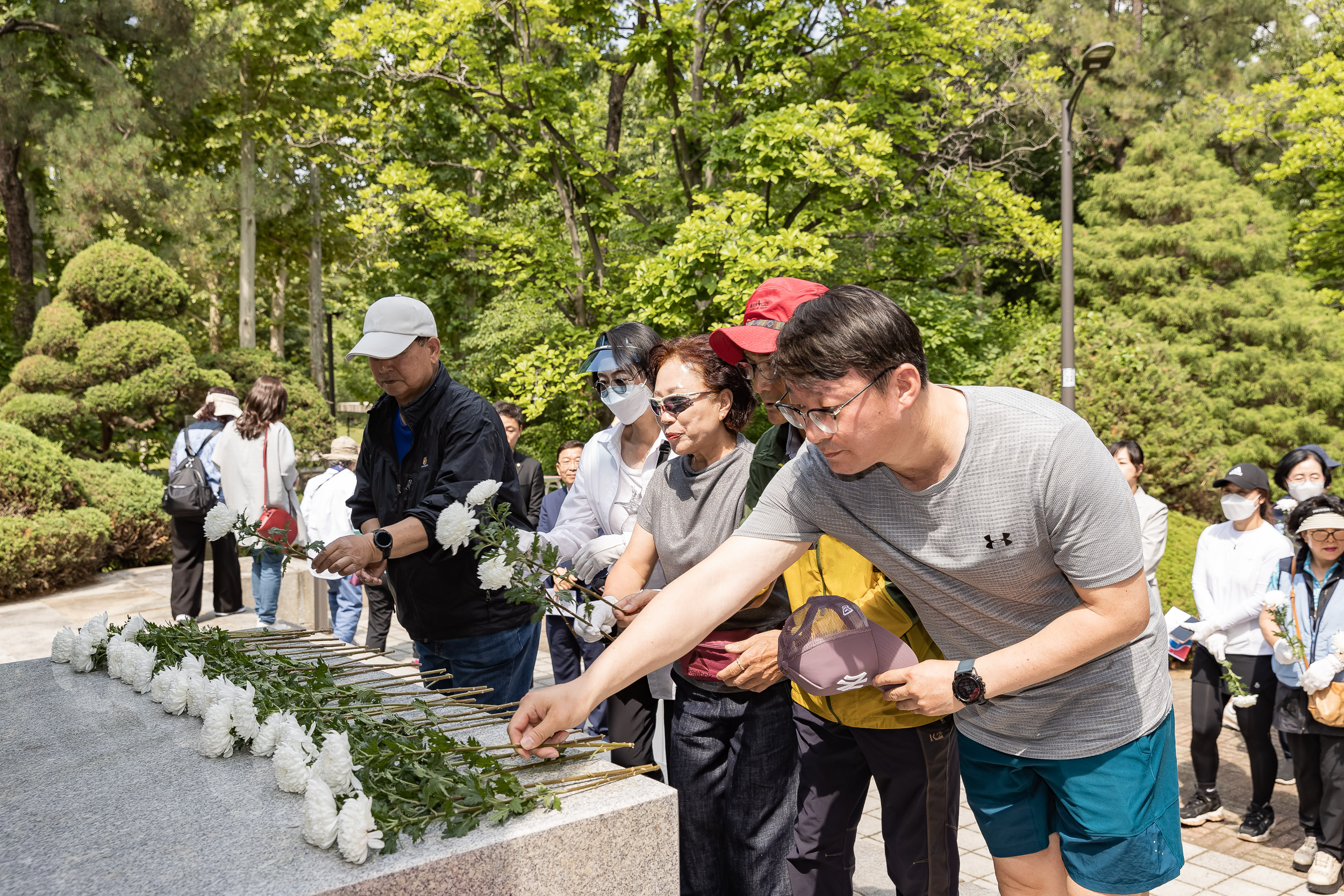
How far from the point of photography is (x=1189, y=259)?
61.3ft

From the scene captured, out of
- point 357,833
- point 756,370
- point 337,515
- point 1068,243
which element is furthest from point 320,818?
point 1068,243

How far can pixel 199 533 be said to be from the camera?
8.07m

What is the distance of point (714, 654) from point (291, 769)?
1.23 meters

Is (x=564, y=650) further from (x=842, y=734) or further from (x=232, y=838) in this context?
(x=232, y=838)

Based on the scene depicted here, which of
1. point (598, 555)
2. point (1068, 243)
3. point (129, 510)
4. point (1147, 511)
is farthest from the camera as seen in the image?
point (129, 510)

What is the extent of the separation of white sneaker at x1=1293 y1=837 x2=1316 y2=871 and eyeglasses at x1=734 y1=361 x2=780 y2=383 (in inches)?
143

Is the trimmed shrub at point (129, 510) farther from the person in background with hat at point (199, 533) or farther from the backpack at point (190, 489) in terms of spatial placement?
the backpack at point (190, 489)

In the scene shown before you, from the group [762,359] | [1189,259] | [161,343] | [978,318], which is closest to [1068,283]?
[978,318]

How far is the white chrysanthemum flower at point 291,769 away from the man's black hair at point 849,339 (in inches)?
49.0

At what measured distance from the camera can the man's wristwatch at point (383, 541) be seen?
283 cm

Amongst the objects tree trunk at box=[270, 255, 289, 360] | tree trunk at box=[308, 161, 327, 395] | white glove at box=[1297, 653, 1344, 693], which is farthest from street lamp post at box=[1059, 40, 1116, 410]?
tree trunk at box=[270, 255, 289, 360]

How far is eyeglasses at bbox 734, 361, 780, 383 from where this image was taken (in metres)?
2.70

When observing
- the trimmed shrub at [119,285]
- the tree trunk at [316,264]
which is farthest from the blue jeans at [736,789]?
the tree trunk at [316,264]

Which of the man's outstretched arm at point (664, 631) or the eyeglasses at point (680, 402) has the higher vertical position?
the eyeglasses at point (680, 402)
